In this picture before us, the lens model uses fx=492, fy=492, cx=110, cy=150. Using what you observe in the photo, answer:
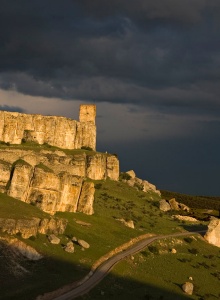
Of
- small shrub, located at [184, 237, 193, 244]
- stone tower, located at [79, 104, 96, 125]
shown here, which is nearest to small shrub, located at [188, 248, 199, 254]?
small shrub, located at [184, 237, 193, 244]

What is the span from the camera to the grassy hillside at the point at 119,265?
183 ft

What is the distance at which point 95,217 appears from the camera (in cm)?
9250

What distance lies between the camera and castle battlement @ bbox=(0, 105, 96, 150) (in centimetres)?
11631

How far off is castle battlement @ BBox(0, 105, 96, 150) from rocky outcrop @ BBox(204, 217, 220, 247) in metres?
46.4

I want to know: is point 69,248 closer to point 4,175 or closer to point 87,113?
point 4,175

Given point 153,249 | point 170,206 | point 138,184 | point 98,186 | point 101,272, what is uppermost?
point 138,184

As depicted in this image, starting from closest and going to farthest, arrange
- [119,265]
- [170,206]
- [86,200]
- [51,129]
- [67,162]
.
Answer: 1. [119,265]
2. [86,200]
3. [67,162]
4. [51,129]
5. [170,206]

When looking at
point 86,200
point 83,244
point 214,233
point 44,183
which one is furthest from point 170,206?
point 83,244

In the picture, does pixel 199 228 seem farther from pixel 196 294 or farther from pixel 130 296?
pixel 130 296

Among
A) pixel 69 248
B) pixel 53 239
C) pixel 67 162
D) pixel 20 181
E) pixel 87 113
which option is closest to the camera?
pixel 69 248

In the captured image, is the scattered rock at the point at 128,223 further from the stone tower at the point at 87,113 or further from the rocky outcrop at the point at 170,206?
the stone tower at the point at 87,113

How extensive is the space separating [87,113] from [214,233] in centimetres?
5748

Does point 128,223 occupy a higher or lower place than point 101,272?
higher

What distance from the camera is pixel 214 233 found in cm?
10362
